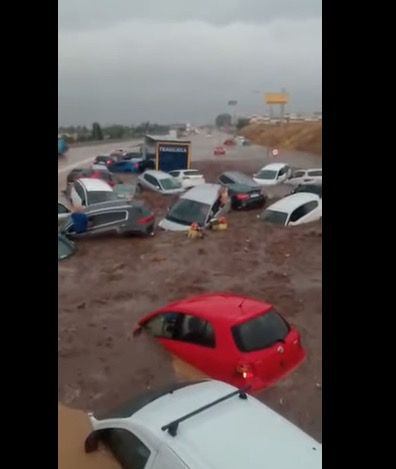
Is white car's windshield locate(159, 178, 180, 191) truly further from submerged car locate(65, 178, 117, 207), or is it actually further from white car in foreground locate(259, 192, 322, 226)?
white car in foreground locate(259, 192, 322, 226)

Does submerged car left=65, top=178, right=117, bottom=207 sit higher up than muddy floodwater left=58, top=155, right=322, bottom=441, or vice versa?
submerged car left=65, top=178, right=117, bottom=207

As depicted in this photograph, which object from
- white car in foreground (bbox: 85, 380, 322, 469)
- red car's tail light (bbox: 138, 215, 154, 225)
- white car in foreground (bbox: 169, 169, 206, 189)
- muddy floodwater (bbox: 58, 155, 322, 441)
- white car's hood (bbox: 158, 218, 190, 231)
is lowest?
muddy floodwater (bbox: 58, 155, 322, 441)

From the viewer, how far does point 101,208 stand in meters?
11.9

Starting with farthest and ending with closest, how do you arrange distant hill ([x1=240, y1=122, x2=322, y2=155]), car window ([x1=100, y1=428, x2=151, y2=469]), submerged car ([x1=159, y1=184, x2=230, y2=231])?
1. distant hill ([x1=240, y1=122, x2=322, y2=155])
2. submerged car ([x1=159, y1=184, x2=230, y2=231])
3. car window ([x1=100, y1=428, x2=151, y2=469])

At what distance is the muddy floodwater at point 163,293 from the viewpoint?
5.09m

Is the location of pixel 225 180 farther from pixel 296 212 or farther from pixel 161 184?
pixel 296 212

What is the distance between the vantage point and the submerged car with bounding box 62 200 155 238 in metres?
11.8

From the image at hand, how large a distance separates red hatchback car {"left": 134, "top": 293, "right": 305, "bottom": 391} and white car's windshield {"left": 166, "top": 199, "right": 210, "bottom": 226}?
738 cm

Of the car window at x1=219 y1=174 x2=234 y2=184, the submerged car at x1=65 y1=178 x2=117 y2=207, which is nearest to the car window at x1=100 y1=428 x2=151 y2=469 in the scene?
the submerged car at x1=65 y1=178 x2=117 y2=207

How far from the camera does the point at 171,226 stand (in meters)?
12.7

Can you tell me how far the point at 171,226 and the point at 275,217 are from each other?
246 centimetres

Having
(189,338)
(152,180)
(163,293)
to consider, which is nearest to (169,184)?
(152,180)
